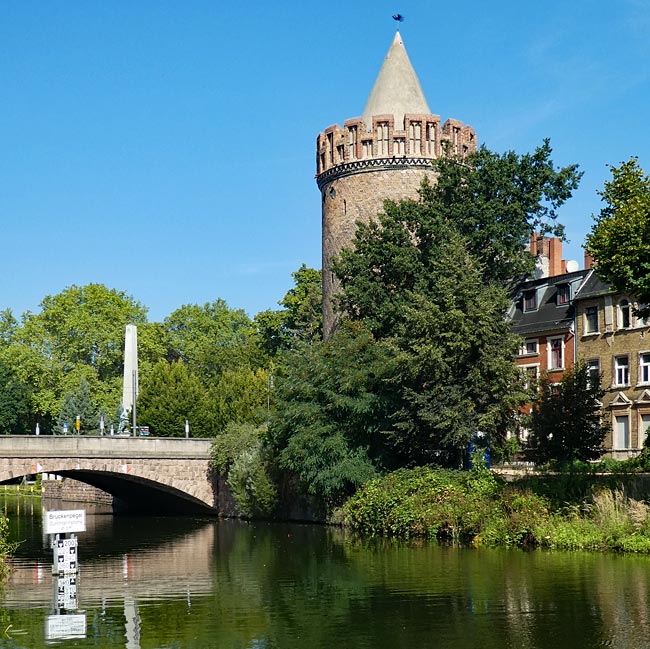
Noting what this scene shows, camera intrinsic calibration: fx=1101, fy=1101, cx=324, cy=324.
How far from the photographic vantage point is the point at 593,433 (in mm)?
39875

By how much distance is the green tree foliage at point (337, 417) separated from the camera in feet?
128

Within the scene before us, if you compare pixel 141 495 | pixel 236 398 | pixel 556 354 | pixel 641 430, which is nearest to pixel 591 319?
pixel 556 354

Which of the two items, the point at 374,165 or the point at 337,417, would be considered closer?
the point at 337,417

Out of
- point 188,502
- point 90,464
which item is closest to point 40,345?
point 188,502

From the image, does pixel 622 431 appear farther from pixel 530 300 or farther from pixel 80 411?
pixel 80 411

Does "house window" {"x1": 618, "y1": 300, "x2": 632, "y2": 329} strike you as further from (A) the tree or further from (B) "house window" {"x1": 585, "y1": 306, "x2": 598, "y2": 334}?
(A) the tree

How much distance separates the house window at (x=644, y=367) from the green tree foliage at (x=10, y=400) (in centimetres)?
5051

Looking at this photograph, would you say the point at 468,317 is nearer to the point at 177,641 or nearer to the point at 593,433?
the point at 593,433

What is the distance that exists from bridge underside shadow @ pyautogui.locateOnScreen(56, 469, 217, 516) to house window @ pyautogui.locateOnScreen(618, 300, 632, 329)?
20.3 meters

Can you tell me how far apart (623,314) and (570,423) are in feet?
29.0

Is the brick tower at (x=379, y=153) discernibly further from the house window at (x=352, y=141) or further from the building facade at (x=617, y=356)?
the building facade at (x=617, y=356)

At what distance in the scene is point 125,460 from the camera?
48.0 metres

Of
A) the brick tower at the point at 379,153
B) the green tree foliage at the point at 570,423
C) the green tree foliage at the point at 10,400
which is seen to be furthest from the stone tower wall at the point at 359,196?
the green tree foliage at the point at 10,400

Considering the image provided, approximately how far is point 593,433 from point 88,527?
21.6 meters
